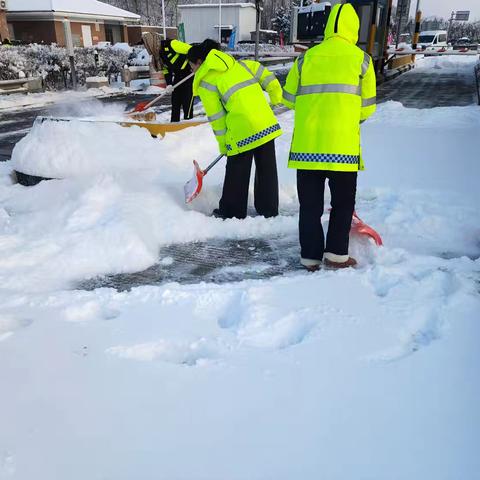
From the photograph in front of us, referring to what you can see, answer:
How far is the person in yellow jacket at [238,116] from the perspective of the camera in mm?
3586

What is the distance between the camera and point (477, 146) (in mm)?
5965

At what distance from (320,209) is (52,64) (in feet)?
46.7

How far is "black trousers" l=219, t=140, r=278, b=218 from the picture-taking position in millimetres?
3840

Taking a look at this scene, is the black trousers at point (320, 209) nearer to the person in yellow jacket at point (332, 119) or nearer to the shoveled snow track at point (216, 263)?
the person in yellow jacket at point (332, 119)

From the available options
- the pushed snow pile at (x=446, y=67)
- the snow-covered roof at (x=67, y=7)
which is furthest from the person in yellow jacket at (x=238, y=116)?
the snow-covered roof at (x=67, y=7)

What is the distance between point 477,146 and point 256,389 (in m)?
5.35

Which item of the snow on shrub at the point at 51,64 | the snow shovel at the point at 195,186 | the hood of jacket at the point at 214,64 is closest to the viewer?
the hood of jacket at the point at 214,64

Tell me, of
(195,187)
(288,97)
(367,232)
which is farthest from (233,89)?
(367,232)

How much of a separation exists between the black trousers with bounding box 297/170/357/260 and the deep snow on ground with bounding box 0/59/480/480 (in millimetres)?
Answer: 247

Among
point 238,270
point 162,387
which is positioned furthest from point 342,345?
point 238,270

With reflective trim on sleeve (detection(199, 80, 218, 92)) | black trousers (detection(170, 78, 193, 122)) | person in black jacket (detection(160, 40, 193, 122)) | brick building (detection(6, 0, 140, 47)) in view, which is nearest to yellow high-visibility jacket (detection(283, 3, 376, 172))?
reflective trim on sleeve (detection(199, 80, 218, 92))

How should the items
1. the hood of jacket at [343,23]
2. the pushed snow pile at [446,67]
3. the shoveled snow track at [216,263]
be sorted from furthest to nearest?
1. the pushed snow pile at [446,67]
2. the shoveled snow track at [216,263]
3. the hood of jacket at [343,23]

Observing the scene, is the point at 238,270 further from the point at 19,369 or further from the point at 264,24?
the point at 264,24

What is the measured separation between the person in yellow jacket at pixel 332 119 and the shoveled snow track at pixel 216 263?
36cm
